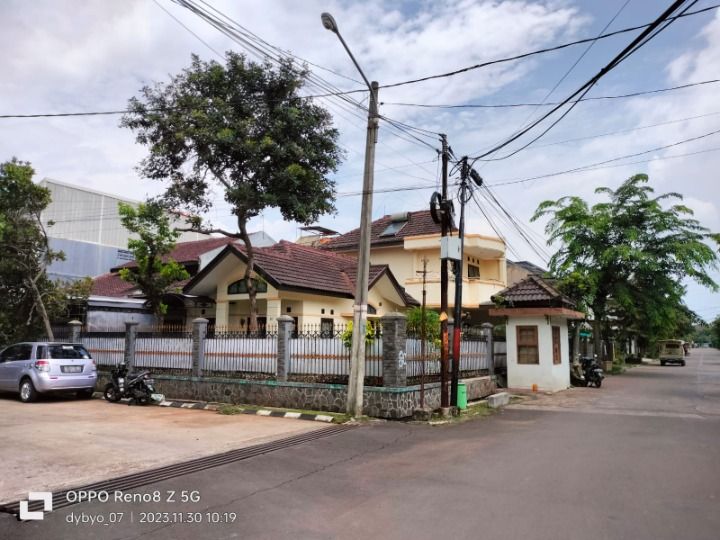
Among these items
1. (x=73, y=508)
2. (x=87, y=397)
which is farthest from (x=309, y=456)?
(x=87, y=397)

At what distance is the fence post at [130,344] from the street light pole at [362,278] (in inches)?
339

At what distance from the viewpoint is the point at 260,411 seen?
41.7 ft

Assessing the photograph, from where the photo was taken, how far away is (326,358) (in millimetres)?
13094

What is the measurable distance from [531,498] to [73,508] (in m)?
5.01

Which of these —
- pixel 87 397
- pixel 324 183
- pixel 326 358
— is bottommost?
pixel 87 397

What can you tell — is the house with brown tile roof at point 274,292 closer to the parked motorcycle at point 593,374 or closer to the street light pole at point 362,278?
the street light pole at point 362,278

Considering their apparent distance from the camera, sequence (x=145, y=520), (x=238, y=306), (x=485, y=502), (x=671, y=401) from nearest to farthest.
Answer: (x=145, y=520) < (x=485, y=502) < (x=671, y=401) < (x=238, y=306)

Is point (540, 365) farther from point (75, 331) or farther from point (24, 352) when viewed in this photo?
point (75, 331)

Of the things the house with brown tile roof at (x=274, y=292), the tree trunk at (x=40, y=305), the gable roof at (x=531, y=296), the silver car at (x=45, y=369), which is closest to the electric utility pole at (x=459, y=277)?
the gable roof at (x=531, y=296)

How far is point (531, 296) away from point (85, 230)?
31637 millimetres

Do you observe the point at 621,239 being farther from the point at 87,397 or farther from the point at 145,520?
the point at 145,520

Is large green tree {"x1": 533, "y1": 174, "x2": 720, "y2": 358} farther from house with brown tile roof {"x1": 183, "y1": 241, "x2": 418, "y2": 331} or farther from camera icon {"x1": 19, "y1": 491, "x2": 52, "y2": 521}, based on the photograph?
camera icon {"x1": 19, "y1": 491, "x2": 52, "y2": 521}

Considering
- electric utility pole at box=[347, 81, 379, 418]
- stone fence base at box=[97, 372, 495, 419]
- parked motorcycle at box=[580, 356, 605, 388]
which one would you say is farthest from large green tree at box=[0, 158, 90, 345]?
parked motorcycle at box=[580, 356, 605, 388]

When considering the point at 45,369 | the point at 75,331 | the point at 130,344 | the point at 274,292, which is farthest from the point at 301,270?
the point at 45,369
